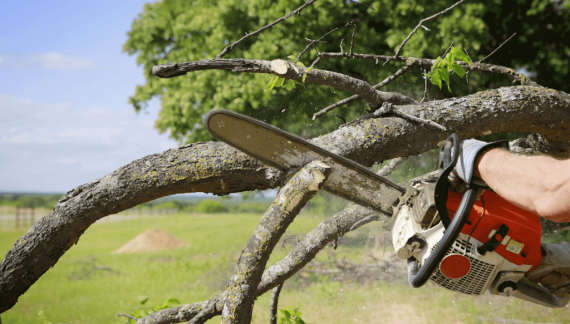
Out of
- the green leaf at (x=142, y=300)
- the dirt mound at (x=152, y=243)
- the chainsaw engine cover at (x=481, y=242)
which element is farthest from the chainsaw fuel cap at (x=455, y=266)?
the dirt mound at (x=152, y=243)

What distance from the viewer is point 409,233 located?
4.55ft

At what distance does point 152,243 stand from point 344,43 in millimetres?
9286

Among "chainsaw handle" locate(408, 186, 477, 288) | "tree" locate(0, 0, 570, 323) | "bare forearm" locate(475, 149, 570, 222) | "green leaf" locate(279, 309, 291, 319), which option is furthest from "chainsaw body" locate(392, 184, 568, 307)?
"green leaf" locate(279, 309, 291, 319)

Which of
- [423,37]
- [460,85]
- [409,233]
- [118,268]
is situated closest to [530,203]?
[409,233]

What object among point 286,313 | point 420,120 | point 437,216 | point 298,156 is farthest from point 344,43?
point 437,216

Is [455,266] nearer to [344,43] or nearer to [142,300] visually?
[142,300]

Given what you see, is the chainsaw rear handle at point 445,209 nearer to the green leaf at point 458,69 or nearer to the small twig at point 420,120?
the small twig at point 420,120

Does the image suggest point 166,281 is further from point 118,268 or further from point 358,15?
point 358,15

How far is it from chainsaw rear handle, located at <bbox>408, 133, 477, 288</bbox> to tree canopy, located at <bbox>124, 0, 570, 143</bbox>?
4.04 m

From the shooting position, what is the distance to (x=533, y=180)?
948mm

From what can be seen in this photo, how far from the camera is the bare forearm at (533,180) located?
90cm

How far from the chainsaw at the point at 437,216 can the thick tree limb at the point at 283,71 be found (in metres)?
0.36

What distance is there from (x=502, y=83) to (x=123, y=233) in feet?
43.7

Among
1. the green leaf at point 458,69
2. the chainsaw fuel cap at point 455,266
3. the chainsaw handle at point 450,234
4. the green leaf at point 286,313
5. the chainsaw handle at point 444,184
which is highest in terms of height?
the green leaf at point 458,69
